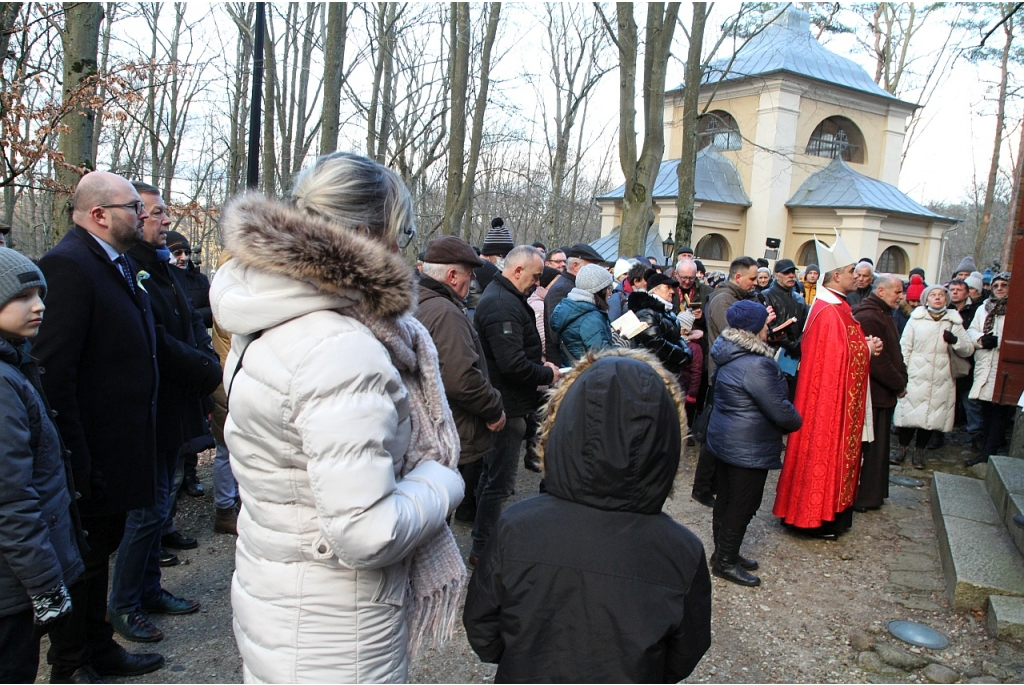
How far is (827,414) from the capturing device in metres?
5.21

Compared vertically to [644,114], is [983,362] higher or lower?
lower

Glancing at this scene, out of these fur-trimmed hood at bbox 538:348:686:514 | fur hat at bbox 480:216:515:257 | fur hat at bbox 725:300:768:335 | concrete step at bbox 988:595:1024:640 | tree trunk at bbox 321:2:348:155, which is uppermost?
tree trunk at bbox 321:2:348:155

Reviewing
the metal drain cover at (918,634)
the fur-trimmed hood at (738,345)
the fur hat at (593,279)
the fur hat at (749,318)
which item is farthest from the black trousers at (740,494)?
the fur hat at (593,279)

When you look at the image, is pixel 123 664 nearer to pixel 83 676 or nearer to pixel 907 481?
pixel 83 676

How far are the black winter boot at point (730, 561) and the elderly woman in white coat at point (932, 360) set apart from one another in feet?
A: 13.6

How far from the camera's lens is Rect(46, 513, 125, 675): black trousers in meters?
2.99

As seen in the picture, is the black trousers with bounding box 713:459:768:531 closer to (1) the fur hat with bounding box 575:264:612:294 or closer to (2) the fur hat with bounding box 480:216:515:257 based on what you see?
(1) the fur hat with bounding box 575:264:612:294

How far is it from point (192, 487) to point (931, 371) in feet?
24.9

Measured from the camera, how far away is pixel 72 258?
302cm

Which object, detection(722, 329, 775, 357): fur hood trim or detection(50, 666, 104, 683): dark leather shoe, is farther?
detection(722, 329, 775, 357): fur hood trim

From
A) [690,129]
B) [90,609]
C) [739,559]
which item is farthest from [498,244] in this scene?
[690,129]

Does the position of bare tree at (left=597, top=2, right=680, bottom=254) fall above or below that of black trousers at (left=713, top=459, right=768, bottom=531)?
above

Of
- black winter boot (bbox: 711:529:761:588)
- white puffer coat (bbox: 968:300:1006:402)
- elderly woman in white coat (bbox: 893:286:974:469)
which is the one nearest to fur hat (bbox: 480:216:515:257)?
black winter boot (bbox: 711:529:761:588)

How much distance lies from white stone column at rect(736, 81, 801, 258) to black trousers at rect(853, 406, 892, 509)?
77.8 ft
